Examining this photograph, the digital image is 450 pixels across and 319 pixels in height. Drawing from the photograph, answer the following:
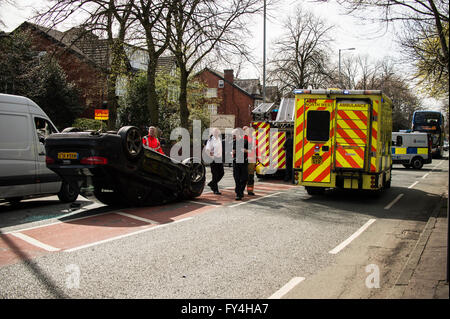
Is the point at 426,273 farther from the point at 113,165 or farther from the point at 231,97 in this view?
the point at 231,97

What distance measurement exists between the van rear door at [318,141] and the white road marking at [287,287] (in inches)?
262

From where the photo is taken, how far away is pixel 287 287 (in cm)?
471

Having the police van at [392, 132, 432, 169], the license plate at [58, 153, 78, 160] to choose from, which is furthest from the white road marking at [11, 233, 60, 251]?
the police van at [392, 132, 432, 169]

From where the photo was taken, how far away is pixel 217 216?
29.2ft

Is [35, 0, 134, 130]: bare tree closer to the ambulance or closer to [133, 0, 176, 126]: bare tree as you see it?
[133, 0, 176, 126]: bare tree

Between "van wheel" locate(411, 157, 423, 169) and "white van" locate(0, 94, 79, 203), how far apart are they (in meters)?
24.7

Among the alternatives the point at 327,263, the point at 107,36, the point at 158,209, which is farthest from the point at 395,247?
the point at 107,36

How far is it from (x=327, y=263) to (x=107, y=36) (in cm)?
1633

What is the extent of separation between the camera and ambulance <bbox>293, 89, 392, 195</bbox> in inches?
434

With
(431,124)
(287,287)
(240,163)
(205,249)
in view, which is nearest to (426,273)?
(287,287)

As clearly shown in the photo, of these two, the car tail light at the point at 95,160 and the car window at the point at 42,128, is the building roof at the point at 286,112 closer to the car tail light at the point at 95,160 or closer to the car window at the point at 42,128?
the car window at the point at 42,128

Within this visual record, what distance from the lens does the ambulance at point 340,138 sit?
1103 centimetres

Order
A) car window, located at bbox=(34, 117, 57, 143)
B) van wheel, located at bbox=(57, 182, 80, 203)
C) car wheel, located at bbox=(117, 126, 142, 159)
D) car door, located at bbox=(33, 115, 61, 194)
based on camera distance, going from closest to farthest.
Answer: car wheel, located at bbox=(117, 126, 142, 159) < car door, located at bbox=(33, 115, 61, 194) < car window, located at bbox=(34, 117, 57, 143) < van wheel, located at bbox=(57, 182, 80, 203)
